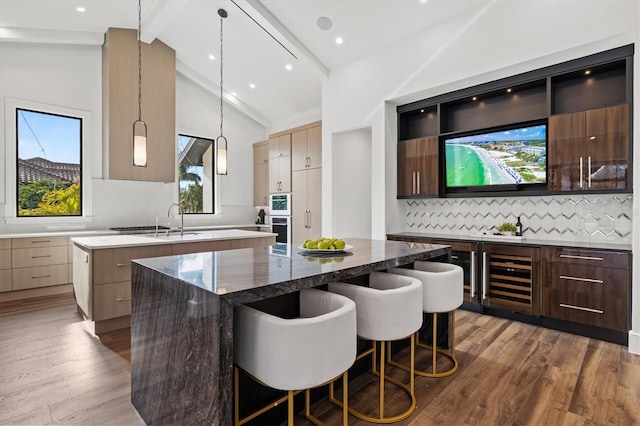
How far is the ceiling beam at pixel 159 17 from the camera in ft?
14.8

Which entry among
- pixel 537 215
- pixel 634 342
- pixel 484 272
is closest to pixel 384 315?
pixel 484 272

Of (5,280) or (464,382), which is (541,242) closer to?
(464,382)

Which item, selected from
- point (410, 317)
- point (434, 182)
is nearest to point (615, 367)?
point (410, 317)

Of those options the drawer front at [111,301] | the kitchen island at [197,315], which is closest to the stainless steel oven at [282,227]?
the drawer front at [111,301]

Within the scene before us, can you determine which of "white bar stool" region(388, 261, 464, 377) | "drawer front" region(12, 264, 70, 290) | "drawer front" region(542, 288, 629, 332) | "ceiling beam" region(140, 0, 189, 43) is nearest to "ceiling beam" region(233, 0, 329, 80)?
"ceiling beam" region(140, 0, 189, 43)

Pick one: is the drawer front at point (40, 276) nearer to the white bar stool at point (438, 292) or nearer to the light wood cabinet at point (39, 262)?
the light wood cabinet at point (39, 262)

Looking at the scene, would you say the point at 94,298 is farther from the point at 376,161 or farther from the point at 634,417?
the point at 634,417

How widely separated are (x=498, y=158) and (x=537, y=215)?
76 cm

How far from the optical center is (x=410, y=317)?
6.27ft

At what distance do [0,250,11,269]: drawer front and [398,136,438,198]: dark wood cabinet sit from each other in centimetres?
Answer: 510

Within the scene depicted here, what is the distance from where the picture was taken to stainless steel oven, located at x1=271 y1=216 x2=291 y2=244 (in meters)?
6.27

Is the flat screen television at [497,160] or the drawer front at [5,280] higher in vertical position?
the flat screen television at [497,160]

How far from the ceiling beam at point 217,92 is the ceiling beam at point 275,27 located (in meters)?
2.41

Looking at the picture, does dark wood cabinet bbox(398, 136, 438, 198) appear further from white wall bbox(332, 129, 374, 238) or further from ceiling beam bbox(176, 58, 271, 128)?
ceiling beam bbox(176, 58, 271, 128)
